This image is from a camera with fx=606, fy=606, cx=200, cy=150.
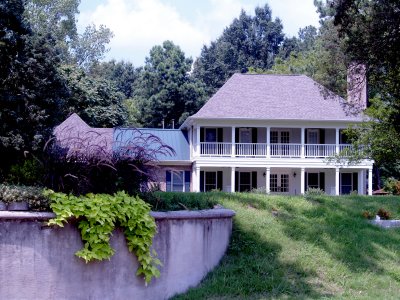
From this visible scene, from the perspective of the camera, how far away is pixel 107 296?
9297 millimetres

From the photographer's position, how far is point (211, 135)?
36.6 meters

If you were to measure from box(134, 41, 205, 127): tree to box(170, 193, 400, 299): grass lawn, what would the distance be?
122ft

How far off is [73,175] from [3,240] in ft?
5.29

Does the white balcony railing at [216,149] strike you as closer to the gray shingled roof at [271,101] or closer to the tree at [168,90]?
the gray shingled roof at [271,101]

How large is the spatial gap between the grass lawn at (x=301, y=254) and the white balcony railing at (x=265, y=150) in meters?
20.1

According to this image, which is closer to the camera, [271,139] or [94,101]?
[271,139]

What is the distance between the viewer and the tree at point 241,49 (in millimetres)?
65125

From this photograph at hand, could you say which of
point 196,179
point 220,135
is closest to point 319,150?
point 220,135

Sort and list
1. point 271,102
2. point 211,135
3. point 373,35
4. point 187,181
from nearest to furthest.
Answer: point 373,35, point 271,102, point 211,135, point 187,181

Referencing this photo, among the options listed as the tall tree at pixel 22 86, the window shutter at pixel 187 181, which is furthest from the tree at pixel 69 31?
the tall tree at pixel 22 86

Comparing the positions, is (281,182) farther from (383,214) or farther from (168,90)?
(383,214)

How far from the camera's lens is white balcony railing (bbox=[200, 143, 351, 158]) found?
35.6m

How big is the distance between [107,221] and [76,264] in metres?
0.78

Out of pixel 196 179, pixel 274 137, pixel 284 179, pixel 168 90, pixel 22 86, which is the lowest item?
pixel 284 179
